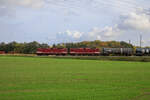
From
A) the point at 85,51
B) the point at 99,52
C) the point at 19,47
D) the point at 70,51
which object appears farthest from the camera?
the point at 19,47

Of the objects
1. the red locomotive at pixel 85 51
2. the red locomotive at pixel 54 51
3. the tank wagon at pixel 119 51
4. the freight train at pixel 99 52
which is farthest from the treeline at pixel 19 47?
the tank wagon at pixel 119 51

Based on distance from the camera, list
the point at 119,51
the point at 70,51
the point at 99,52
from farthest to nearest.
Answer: the point at 70,51 < the point at 99,52 < the point at 119,51

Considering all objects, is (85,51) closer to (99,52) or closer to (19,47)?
(99,52)

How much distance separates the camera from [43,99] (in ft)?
33.9

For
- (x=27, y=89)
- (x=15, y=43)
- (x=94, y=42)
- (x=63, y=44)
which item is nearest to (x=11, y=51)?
(x=15, y=43)

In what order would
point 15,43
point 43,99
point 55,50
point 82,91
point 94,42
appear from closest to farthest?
1. point 43,99
2. point 82,91
3. point 55,50
4. point 15,43
5. point 94,42

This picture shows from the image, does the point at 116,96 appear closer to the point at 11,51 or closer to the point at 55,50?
the point at 55,50

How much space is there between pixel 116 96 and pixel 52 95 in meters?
3.28

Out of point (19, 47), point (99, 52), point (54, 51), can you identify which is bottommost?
point (99, 52)

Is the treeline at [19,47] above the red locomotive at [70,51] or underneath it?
above

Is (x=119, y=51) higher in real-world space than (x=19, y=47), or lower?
lower

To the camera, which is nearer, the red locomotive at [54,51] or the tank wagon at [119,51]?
the tank wagon at [119,51]

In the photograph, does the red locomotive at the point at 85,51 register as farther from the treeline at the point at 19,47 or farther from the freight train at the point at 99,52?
the treeline at the point at 19,47

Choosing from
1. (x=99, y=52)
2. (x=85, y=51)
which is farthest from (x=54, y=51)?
(x=99, y=52)
